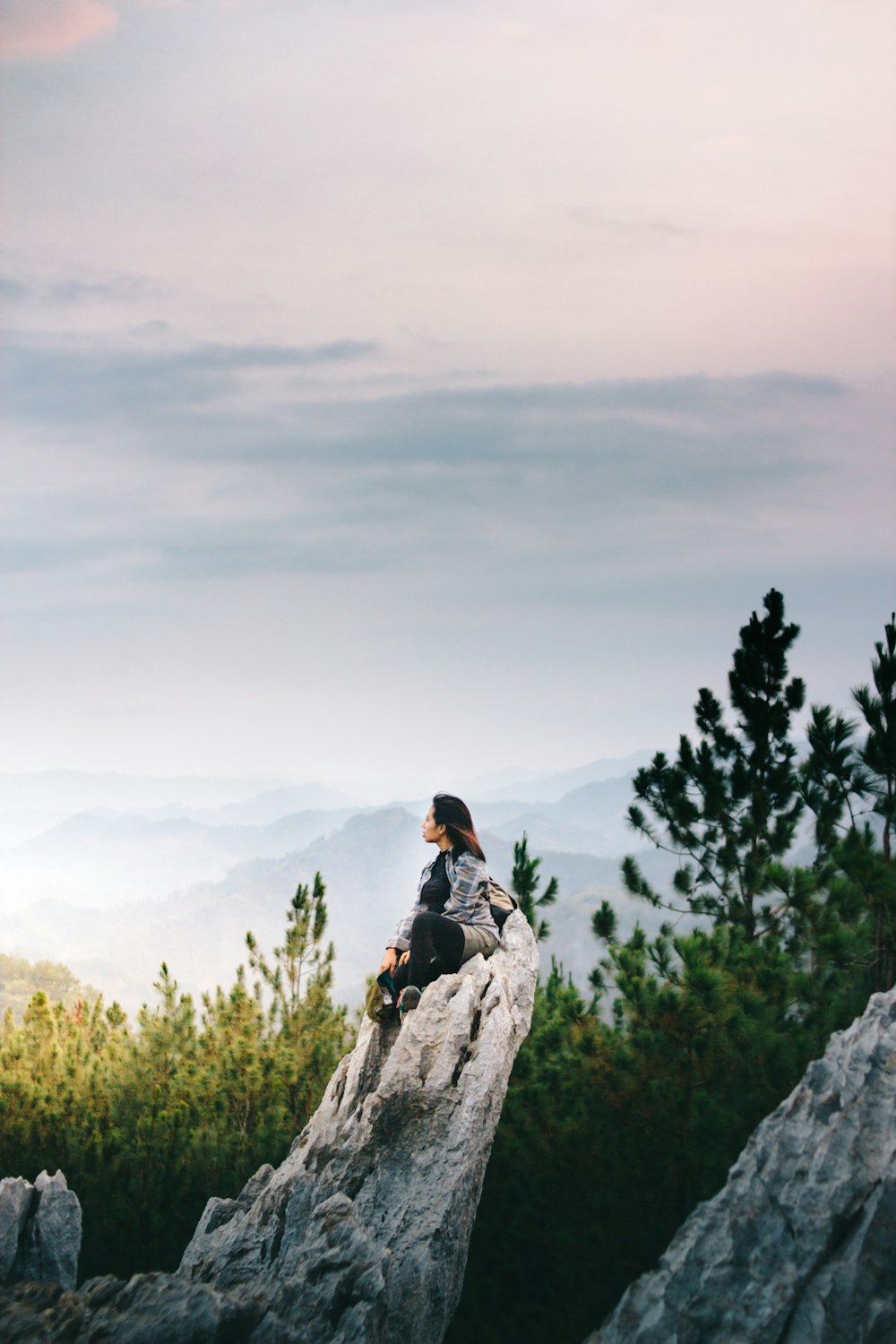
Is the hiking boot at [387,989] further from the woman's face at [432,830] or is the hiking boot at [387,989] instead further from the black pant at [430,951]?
the woman's face at [432,830]

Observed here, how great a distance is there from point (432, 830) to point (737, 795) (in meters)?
4.35

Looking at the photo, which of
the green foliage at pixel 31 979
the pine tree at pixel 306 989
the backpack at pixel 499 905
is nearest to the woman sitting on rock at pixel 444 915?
the backpack at pixel 499 905

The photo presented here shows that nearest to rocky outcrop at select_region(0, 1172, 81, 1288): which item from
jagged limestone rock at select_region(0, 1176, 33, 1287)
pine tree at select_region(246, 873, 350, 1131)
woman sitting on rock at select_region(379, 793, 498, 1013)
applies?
jagged limestone rock at select_region(0, 1176, 33, 1287)

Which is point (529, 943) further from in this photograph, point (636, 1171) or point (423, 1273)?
point (423, 1273)

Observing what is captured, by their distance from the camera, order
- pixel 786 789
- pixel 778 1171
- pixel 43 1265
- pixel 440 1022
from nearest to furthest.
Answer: pixel 778 1171
pixel 440 1022
pixel 43 1265
pixel 786 789

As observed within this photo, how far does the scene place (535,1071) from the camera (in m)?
8.45

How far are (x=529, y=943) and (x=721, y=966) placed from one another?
1.53 meters

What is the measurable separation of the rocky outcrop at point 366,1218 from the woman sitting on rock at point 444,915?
0.16m

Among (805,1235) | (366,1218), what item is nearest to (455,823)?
(366,1218)

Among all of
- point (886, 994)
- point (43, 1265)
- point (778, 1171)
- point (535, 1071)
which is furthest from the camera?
point (535, 1071)

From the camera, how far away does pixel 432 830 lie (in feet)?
25.6

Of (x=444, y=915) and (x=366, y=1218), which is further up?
(x=444, y=915)

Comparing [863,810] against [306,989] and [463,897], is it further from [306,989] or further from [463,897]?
[306,989]

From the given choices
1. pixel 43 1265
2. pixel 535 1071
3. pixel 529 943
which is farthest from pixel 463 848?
pixel 43 1265
